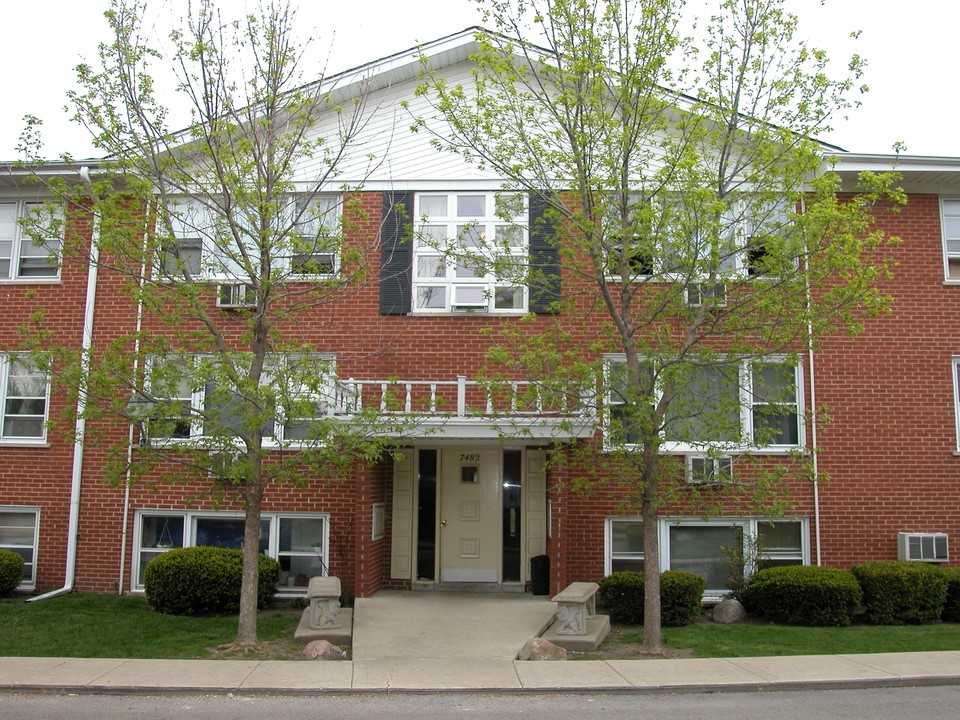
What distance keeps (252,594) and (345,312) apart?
212 inches

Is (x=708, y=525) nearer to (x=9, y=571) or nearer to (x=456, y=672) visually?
(x=456, y=672)

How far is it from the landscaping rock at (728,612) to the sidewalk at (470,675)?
2605 millimetres

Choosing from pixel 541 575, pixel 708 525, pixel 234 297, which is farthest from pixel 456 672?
pixel 234 297

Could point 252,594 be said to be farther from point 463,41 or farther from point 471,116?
point 463,41

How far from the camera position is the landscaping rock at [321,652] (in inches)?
406

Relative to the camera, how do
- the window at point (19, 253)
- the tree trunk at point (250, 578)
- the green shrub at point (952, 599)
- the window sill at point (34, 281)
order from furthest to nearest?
the window at point (19, 253), the window sill at point (34, 281), the green shrub at point (952, 599), the tree trunk at point (250, 578)

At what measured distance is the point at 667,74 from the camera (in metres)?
11.0

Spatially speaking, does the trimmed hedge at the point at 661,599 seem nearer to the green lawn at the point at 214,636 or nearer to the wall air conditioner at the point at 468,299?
the green lawn at the point at 214,636

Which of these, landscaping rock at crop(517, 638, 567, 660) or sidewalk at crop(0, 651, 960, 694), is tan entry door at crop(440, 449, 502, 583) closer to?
landscaping rock at crop(517, 638, 567, 660)

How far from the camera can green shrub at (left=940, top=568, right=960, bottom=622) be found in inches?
513

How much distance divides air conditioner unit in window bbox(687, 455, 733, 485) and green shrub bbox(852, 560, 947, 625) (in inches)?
99.9

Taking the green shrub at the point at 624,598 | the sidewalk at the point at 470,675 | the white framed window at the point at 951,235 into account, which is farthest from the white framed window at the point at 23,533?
the white framed window at the point at 951,235

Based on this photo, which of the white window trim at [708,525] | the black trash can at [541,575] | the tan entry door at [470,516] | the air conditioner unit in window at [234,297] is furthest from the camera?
the tan entry door at [470,516]

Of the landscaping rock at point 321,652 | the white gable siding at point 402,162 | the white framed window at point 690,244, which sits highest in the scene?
the white gable siding at point 402,162
